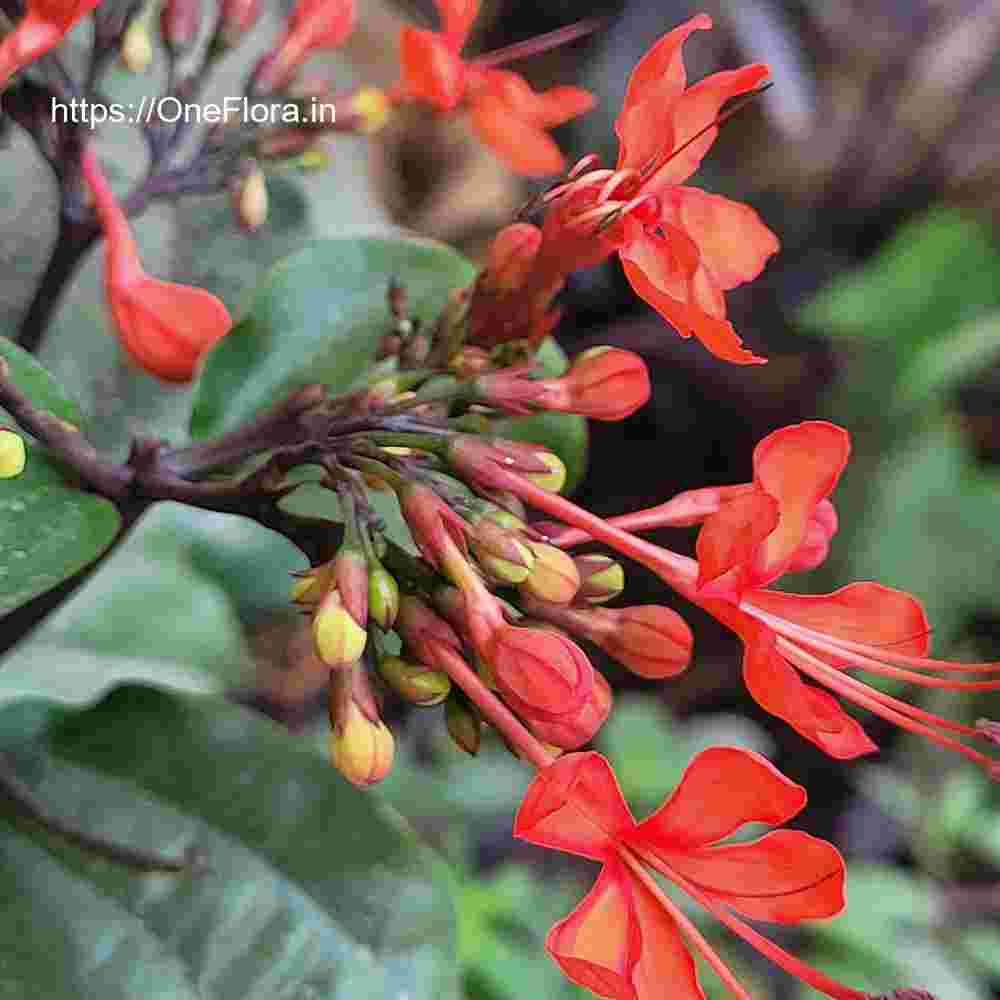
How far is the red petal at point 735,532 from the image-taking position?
0.43m

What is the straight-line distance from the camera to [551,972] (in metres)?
1.26

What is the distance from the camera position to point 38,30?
489 millimetres

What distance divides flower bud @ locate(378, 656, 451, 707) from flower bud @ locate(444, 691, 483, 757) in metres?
0.02

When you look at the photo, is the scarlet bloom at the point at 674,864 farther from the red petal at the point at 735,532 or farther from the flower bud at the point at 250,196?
the flower bud at the point at 250,196

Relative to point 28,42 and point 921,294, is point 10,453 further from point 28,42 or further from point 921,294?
point 921,294

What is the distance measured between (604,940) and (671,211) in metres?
0.28

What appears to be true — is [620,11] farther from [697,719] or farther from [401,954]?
[401,954]

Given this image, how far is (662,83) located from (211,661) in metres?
0.69

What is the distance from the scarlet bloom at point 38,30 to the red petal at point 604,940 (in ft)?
1.23

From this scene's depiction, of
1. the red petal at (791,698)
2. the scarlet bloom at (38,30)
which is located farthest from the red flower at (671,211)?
the scarlet bloom at (38,30)

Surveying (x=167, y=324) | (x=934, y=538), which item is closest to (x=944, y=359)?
(x=934, y=538)

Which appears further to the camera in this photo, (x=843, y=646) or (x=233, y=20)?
(x=233, y=20)

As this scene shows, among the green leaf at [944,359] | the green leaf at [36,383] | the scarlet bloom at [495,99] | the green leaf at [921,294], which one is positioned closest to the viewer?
the green leaf at [36,383]

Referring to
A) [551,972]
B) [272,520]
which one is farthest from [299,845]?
[551,972]
